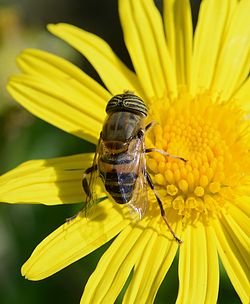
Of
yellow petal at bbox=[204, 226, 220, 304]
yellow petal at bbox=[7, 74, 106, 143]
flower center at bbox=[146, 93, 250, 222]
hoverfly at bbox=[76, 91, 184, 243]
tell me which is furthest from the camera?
yellow petal at bbox=[7, 74, 106, 143]

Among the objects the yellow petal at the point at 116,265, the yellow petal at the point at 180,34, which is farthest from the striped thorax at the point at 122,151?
the yellow petal at the point at 180,34

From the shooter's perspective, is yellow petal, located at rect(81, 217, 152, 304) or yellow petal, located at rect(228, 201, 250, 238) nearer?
yellow petal, located at rect(81, 217, 152, 304)

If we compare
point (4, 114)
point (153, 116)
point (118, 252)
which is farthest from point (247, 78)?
point (4, 114)

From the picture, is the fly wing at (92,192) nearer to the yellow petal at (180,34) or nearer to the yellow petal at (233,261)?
the yellow petal at (233,261)

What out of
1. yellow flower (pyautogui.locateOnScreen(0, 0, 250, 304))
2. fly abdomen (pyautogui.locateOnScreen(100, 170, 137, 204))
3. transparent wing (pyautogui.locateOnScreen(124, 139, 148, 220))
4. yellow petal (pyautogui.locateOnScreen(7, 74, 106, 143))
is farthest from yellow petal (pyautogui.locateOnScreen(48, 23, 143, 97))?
fly abdomen (pyautogui.locateOnScreen(100, 170, 137, 204))

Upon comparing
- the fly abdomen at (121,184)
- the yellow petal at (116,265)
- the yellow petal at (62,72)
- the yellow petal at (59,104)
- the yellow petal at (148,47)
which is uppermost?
the yellow petal at (148,47)

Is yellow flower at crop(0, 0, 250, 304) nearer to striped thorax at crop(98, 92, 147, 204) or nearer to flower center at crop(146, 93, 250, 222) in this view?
flower center at crop(146, 93, 250, 222)
